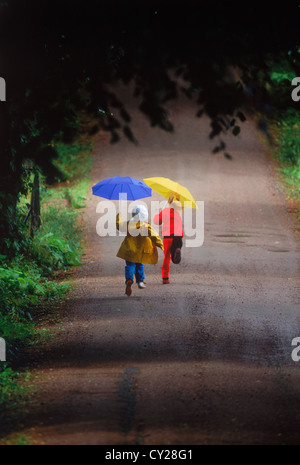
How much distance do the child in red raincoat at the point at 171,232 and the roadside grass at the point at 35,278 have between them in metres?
1.68

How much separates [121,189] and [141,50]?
17.0 ft

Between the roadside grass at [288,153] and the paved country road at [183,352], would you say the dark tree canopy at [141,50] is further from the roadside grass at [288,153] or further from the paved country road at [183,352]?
the roadside grass at [288,153]

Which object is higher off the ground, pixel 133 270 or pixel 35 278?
pixel 35 278

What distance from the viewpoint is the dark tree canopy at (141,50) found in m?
6.16

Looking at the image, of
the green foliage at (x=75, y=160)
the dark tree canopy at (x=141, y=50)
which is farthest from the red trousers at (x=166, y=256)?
the green foliage at (x=75, y=160)

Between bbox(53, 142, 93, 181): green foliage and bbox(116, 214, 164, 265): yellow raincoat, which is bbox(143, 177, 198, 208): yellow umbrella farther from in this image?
bbox(53, 142, 93, 181): green foliage

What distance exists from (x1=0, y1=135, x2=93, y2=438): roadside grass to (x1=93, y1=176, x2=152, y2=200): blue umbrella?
3.31 feet

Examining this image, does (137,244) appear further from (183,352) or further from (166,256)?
(183,352)

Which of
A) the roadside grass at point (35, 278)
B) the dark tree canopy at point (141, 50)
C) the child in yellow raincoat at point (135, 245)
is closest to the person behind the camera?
the dark tree canopy at point (141, 50)

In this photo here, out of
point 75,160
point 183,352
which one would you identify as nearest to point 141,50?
point 183,352

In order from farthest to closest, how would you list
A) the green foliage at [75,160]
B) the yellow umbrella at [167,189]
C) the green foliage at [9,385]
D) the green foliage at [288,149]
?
the green foliage at [75,160]
the green foliage at [288,149]
the yellow umbrella at [167,189]
the green foliage at [9,385]

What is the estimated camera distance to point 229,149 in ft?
87.9

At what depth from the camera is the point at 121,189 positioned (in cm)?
1159
